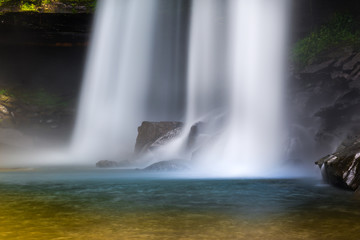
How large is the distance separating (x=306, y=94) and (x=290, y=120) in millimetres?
1905

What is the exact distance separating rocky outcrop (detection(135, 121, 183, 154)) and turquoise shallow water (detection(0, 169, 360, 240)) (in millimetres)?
11965

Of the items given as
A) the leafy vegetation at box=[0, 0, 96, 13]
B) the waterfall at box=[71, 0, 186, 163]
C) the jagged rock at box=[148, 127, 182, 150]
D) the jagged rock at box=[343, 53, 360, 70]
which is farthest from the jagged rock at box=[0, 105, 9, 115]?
the jagged rock at box=[343, 53, 360, 70]

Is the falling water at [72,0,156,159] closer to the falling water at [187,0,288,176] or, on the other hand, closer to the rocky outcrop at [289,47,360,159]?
the falling water at [187,0,288,176]

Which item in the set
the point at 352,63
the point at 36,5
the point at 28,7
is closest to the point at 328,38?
the point at 352,63

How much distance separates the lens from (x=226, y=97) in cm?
2689

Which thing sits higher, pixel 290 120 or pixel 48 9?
pixel 48 9

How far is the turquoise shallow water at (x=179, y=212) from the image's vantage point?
5234 mm

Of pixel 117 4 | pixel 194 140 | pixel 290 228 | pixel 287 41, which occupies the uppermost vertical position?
pixel 117 4

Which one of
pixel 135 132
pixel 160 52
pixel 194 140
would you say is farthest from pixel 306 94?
pixel 160 52

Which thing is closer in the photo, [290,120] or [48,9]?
[290,120]

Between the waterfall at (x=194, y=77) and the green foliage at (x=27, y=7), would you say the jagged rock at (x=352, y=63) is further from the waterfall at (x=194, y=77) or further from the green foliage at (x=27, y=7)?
the green foliage at (x=27, y=7)

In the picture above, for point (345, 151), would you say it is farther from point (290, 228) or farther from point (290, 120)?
point (290, 120)

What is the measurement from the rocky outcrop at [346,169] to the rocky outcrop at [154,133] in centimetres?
1275

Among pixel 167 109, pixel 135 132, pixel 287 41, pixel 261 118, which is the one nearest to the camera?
→ pixel 261 118
